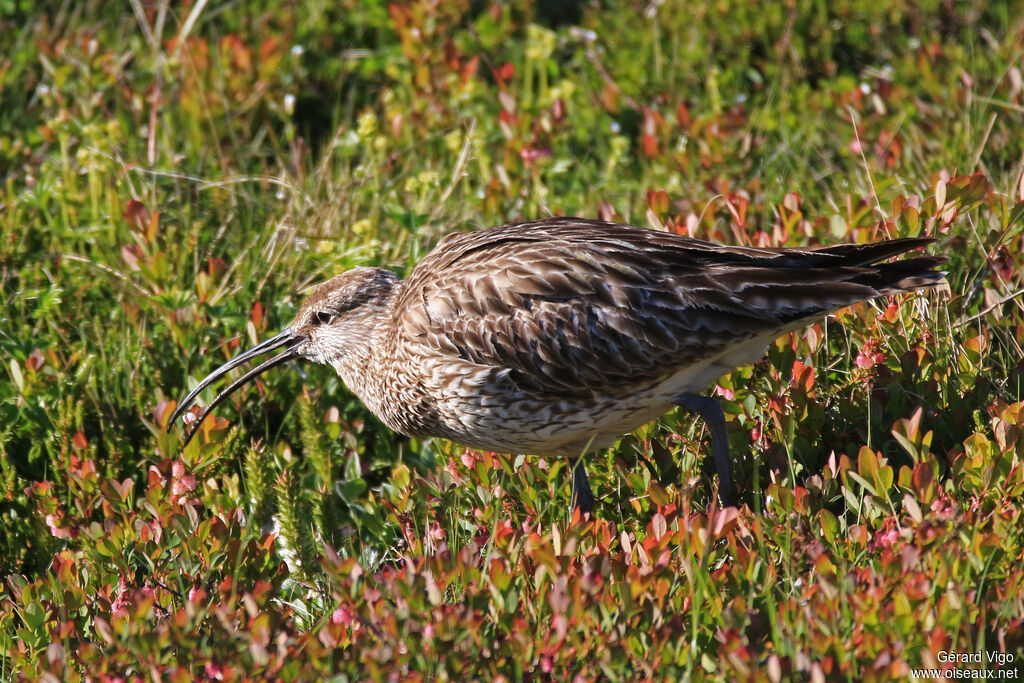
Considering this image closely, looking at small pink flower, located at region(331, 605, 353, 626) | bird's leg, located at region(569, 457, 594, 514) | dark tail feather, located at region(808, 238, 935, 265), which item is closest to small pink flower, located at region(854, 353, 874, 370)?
dark tail feather, located at region(808, 238, 935, 265)

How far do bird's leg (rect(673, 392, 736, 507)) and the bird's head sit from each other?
1.55m

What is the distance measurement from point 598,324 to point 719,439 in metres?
0.62

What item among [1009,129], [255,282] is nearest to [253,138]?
[255,282]

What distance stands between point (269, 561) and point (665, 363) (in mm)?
1603

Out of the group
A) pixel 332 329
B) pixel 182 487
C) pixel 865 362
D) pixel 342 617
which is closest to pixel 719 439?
pixel 865 362

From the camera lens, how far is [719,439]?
4.30 m

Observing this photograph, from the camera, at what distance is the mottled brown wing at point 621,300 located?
4.19 m

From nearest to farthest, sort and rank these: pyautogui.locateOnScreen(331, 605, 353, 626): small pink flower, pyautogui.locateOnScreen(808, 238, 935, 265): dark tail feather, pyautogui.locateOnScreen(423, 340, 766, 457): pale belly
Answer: pyautogui.locateOnScreen(331, 605, 353, 626): small pink flower < pyautogui.locateOnScreen(808, 238, 935, 265): dark tail feather < pyautogui.locateOnScreen(423, 340, 766, 457): pale belly

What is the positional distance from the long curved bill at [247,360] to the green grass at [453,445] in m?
0.15

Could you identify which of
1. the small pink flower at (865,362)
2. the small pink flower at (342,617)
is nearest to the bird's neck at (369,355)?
the small pink flower at (342,617)

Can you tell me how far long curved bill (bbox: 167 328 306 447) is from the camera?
16.6 ft

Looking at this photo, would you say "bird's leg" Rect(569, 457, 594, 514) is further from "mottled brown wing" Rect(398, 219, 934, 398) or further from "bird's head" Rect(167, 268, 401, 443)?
"bird's head" Rect(167, 268, 401, 443)

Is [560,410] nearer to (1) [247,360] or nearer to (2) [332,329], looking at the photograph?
(2) [332,329]

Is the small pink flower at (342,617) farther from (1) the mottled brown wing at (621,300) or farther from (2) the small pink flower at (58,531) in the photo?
(2) the small pink flower at (58,531)
